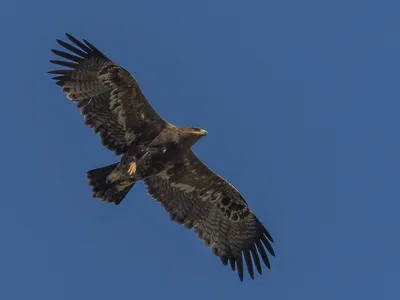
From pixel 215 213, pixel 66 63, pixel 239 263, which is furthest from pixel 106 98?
pixel 239 263

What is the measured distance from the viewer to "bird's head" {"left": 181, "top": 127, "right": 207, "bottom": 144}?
19.7m

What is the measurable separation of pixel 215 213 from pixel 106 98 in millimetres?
3411

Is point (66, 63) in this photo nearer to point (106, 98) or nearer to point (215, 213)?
point (106, 98)

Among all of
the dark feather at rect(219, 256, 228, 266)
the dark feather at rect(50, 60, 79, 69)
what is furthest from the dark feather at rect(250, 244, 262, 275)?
the dark feather at rect(50, 60, 79, 69)

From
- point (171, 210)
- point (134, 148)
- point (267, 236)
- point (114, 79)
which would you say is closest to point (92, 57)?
point (114, 79)

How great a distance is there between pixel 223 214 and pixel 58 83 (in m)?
4.43

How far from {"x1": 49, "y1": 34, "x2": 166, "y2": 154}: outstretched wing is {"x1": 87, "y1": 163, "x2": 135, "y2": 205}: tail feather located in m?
0.52

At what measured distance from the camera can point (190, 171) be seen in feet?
67.9

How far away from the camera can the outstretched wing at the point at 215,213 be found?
20812 millimetres

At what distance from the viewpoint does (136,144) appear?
20141 millimetres

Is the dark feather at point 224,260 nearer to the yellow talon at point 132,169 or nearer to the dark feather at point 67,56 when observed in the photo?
the yellow talon at point 132,169

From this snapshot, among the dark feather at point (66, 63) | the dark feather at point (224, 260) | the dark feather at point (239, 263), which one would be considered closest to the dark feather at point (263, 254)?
the dark feather at point (239, 263)

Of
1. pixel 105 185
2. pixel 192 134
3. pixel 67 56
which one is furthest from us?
pixel 105 185

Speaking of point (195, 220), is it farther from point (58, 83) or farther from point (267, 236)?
point (58, 83)
